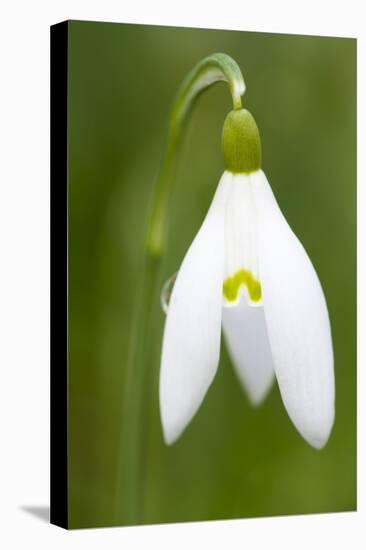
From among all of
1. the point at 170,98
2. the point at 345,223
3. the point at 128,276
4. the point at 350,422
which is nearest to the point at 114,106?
the point at 170,98

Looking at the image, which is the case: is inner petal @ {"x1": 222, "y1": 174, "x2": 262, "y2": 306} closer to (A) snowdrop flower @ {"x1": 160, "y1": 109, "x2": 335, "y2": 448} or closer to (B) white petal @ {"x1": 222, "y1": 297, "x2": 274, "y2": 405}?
(A) snowdrop flower @ {"x1": 160, "y1": 109, "x2": 335, "y2": 448}

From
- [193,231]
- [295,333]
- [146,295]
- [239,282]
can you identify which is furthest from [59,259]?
[295,333]

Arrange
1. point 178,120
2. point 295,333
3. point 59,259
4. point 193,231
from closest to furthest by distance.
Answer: point 295,333 < point 178,120 < point 59,259 < point 193,231

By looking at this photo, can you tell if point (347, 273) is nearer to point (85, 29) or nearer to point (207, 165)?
point (207, 165)

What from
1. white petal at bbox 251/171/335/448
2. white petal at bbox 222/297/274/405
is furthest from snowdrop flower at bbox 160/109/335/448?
white petal at bbox 222/297/274/405

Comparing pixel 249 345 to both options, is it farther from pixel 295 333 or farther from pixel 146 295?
pixel 295 333

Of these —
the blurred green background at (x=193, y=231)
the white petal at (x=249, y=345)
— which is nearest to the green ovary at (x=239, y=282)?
the white petal at (x=249, y=345)


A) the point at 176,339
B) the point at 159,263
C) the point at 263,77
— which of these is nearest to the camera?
the point at 176,339
